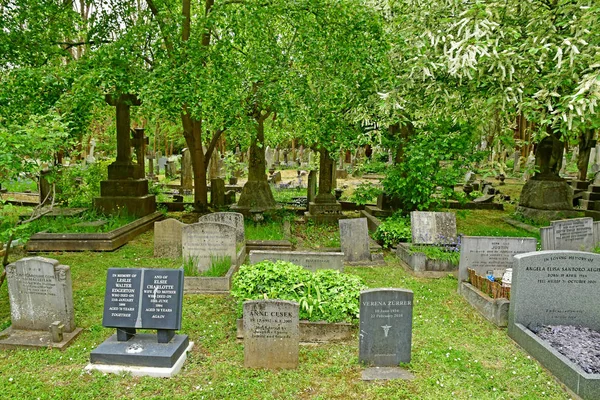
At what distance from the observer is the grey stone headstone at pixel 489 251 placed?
24.8 ft

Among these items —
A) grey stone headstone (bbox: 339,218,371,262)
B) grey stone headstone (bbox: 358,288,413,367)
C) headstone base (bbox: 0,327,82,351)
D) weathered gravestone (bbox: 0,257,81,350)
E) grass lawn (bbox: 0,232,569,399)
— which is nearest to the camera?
grass lawn (bbox: 0,232,569,399)

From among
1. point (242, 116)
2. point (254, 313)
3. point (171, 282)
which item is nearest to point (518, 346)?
point (254, 313)

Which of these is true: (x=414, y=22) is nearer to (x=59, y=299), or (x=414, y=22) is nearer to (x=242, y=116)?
(x=242, y=116)

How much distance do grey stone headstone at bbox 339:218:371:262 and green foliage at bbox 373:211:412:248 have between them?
1133mm

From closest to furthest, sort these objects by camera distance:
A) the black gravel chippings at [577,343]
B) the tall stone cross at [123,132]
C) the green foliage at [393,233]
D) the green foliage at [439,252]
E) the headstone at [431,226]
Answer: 1. the black gravel chippings at [577,343]
2. the green foliage at [439,252]
3. the headstone at [431,226]
4. the green foliage at [393,233]
5. the tall stone cross at [123,132]

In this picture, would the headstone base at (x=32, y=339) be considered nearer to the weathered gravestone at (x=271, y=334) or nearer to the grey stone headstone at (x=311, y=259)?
the weathered gravestone at (x=271, y=334)

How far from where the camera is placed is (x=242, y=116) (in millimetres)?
10406

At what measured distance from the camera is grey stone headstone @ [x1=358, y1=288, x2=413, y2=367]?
16.5ft

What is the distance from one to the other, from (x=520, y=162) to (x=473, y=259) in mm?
25120

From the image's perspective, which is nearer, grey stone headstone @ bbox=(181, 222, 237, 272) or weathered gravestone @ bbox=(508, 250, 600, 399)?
weathered gravestone @ bbox=(508, 250, 600, 399)

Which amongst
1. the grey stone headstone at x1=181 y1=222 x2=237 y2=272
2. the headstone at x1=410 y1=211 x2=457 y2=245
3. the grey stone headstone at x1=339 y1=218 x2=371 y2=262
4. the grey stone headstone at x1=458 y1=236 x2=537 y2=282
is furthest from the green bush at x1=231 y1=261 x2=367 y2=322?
the headstone at x1=410 y1=211 x2=457 y2=245

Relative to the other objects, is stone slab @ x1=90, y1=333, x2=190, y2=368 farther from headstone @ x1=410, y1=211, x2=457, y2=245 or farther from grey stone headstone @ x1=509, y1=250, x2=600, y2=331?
headstone @ x1=410, y1=211, x2=457, y2=245

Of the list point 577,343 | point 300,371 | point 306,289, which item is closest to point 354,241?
point 306,289

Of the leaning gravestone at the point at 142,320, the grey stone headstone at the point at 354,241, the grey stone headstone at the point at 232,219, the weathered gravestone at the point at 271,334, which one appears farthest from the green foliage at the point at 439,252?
the leaning gravestone at the point at 142,320
